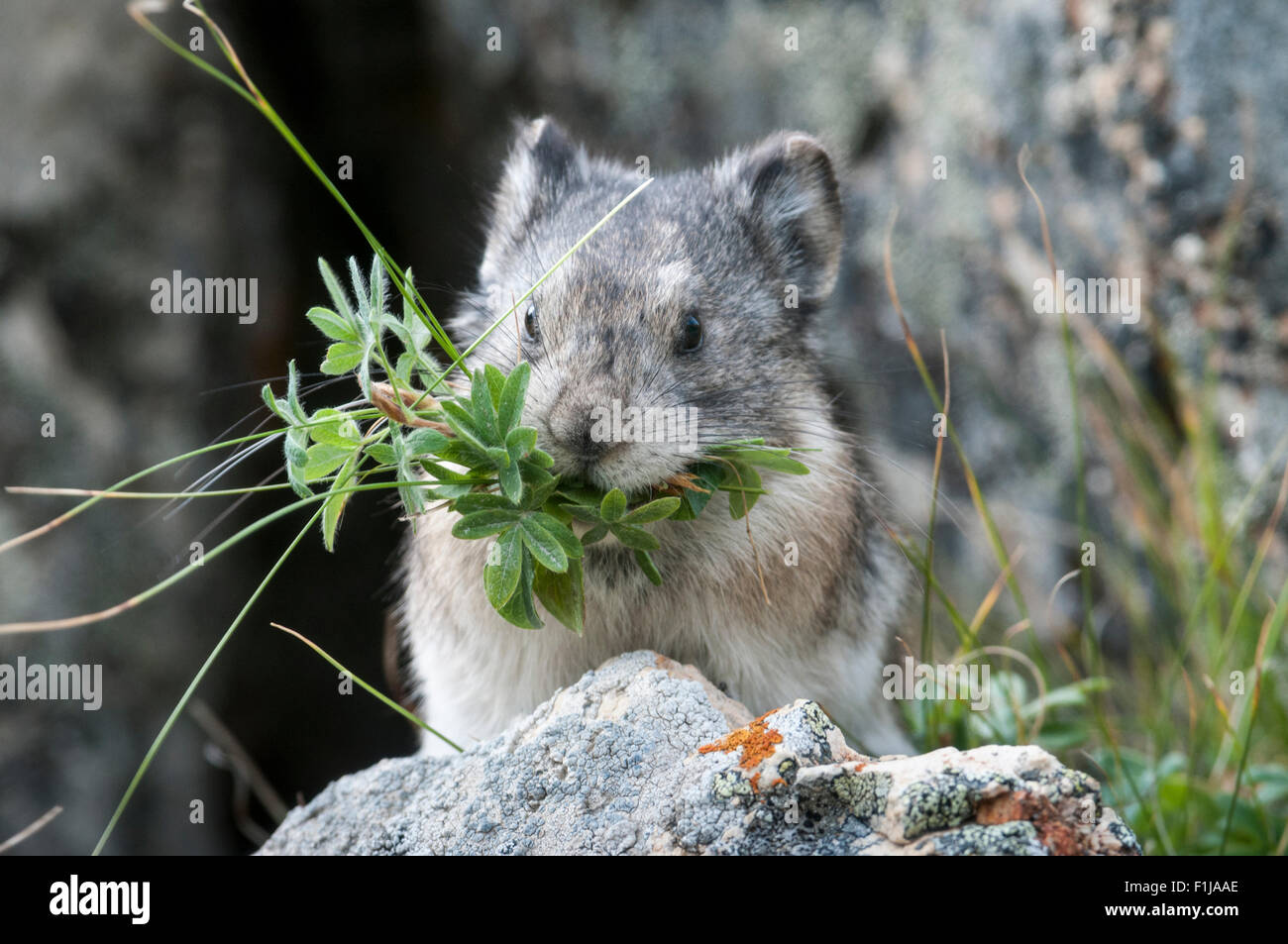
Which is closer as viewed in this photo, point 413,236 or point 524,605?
point 524,605

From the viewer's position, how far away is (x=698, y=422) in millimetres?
4785

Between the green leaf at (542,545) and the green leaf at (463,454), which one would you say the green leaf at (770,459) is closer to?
the green leaf at (542,545)

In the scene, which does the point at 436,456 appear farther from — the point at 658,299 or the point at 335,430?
the point at 658,299

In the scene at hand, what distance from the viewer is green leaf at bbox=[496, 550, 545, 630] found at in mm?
4035

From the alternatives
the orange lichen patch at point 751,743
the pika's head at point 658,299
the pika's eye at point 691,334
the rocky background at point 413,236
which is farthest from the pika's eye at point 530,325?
the rocky background at point 413,236

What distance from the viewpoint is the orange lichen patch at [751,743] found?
3.73 metres

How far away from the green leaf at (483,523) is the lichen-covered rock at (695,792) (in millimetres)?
825

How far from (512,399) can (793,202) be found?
2.87 m

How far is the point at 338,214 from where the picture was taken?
40.4ft

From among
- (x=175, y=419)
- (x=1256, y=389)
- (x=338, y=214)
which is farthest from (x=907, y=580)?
(x=338, y=214)

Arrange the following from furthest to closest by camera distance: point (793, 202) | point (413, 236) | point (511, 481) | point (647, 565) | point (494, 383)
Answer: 1. point (413, 236)
2. point (793, 202)
3. point (647, 565)
4. point (494, 383)
5. point (511, 481)

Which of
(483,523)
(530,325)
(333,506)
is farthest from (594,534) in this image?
(530,325)

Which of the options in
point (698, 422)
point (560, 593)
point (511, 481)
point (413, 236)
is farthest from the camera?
point (413, 236)

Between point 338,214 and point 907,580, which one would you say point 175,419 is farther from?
point 907,580
